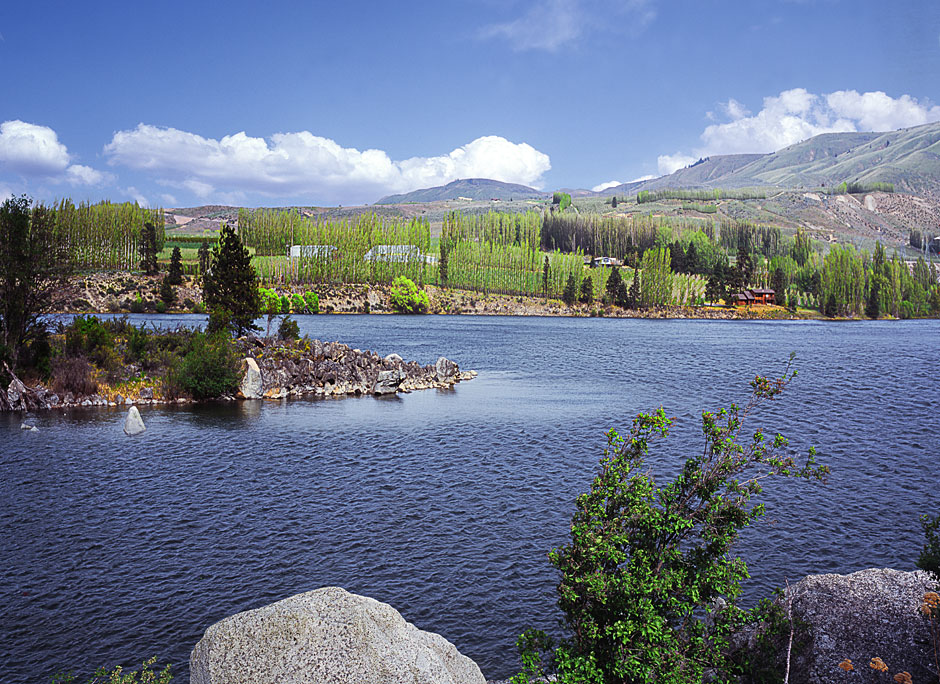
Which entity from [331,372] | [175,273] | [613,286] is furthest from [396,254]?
[331,372]

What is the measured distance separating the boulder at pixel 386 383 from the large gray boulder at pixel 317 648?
104ft

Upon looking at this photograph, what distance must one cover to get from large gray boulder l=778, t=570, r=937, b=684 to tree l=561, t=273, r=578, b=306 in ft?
514

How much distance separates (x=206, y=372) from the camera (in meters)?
34.3

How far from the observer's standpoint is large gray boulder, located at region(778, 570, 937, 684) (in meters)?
8.24

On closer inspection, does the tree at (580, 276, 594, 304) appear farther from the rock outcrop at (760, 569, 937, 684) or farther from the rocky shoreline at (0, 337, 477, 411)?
the rock outcrop at (760, 569, 937, 684)

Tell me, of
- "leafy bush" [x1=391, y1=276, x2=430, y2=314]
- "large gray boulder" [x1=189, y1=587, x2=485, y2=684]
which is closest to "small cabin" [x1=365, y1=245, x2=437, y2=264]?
"leafy bush" [x1=391, y1=276, x2=430, y2=314]

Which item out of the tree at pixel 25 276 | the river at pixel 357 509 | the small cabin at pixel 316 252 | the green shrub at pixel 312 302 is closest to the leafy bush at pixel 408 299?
the green shrub at pixel 312 302

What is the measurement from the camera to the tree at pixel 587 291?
164250mm

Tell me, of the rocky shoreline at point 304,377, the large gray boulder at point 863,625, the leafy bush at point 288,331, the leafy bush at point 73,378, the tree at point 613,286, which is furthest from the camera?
the tree at point 613,286

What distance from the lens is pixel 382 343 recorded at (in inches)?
2805

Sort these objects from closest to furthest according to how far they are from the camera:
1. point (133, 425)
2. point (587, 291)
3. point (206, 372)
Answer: point (133, 425)
point (206, 372)
point (587, 291)

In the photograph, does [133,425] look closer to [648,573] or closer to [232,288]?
[232,288]

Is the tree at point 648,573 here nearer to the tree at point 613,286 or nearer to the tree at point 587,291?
the tree at point 587,291

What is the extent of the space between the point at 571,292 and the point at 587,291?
4122 mm
